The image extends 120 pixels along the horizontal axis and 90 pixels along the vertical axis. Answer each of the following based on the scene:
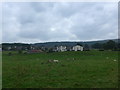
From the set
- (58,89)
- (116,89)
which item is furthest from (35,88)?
(116,89)

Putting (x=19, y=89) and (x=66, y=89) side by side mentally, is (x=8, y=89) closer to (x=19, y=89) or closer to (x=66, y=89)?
(x=19, y=89)

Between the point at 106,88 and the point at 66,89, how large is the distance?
203 centimetres

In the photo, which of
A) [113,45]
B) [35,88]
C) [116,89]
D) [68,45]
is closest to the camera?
[116,89]

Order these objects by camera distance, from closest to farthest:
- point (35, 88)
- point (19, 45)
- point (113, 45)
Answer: point (35, 88), point (113, 45), point (19, 45)

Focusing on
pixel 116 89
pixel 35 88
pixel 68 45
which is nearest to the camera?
Result: pixel 116 89

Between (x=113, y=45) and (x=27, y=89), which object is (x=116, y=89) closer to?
(x=27, y=89)

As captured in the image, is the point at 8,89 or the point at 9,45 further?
the point at 9,45

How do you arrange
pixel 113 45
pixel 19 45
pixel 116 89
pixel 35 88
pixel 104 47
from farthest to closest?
pixel 19 45 → pixel 104 47 → pixel 113 45 → pixel 35 88 → pixel 116 89

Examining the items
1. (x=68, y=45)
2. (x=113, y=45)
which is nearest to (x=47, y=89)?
(x=113, y=45)

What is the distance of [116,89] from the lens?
10.7 m

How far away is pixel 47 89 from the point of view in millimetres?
11023

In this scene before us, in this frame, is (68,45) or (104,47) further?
(68,45)

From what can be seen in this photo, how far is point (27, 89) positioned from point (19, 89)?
41 cm

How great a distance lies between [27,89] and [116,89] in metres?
4.46
